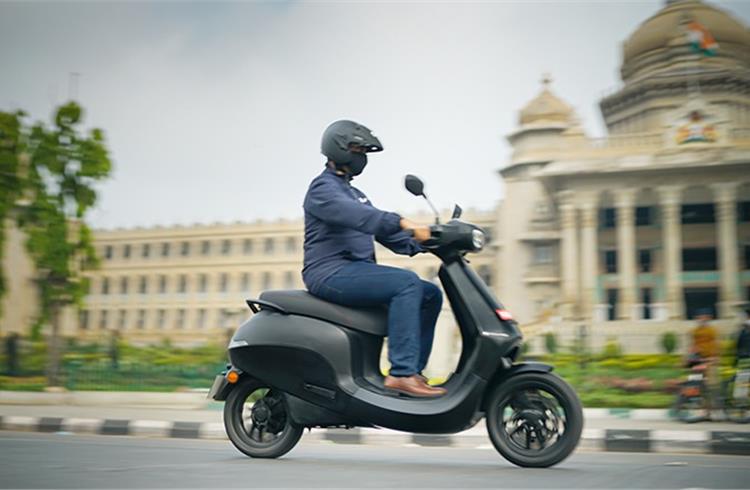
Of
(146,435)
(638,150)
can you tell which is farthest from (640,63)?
(146,435)

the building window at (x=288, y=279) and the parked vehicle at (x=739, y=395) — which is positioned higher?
the building window at (x=288, y=279)

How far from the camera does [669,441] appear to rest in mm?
6785

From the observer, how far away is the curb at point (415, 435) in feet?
22.1

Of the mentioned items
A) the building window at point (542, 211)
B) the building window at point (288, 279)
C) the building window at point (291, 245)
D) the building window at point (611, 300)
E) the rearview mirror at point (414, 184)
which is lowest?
the rearview mirror at point (414, 184)

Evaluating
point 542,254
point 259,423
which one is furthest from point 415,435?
point 542,254

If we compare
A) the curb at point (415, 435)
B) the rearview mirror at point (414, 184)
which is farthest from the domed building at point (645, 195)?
the rearview mirror at point (414, 184)

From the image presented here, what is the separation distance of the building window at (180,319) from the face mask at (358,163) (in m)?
71.5

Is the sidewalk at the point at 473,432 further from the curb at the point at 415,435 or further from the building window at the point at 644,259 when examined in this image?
the building window at the point at 644,259

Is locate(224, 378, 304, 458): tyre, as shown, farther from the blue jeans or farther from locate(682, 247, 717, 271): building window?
locate(682, 247, 717, 271): building window

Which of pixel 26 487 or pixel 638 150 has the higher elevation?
pixel 638 150

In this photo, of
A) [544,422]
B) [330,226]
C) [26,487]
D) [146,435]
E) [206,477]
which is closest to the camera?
[26,487]

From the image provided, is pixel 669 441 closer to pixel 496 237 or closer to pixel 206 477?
pixel 206 477

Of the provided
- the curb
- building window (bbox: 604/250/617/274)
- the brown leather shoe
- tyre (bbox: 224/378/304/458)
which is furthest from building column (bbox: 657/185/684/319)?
the brown leather shoe

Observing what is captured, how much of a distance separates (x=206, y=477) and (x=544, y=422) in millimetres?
1635
